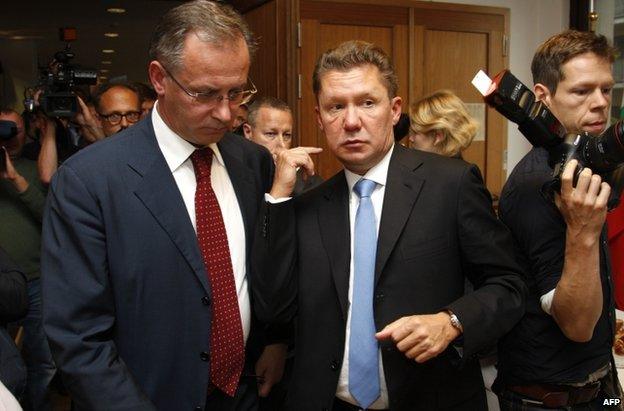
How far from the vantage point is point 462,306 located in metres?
1.28

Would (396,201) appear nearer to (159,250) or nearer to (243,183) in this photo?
(243,183)

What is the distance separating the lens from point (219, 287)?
1.37m

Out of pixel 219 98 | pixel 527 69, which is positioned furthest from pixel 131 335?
pixel 527 69

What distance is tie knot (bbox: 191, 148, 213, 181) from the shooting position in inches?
55.8

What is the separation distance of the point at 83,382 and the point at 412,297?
0.71 m

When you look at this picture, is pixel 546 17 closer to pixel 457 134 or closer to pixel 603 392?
pixel 457 134

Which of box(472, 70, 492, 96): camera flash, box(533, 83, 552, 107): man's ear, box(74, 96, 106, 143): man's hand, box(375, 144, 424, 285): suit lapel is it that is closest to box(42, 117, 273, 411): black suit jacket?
box(375, 144, 424, 285): suit lapel

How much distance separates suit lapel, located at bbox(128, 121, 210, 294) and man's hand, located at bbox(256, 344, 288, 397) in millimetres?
325

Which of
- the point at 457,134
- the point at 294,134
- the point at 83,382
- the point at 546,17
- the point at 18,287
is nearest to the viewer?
the point at 83,382

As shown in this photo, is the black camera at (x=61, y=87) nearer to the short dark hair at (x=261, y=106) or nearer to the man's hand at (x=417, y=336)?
the short dark hair at (x=261, y=106)

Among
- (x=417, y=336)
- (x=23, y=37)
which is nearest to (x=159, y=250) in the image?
(x=417, y=336)

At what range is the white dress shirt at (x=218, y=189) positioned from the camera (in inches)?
54.7

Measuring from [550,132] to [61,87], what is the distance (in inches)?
85.8

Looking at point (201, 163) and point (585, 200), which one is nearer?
point (585, 200)
